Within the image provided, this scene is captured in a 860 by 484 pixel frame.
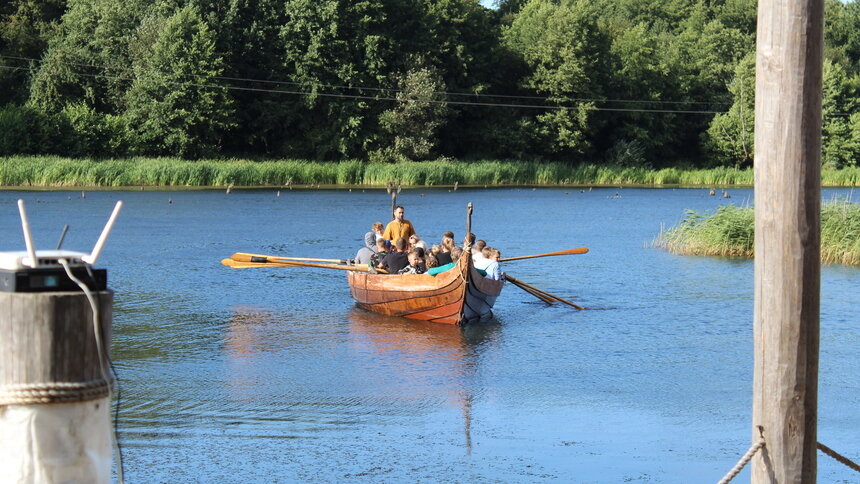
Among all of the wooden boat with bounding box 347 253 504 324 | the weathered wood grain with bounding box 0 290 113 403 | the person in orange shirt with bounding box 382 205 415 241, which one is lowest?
the wooden boat with bounding box 347 253 504 324

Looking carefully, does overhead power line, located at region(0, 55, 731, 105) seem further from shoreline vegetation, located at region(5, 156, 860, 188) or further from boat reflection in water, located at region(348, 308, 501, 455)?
boat reflection in water, located at region(348, 308, 501, 455)

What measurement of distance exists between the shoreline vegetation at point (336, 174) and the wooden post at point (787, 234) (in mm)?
45133

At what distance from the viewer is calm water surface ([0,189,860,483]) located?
8.48m

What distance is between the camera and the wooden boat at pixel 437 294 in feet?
50.1

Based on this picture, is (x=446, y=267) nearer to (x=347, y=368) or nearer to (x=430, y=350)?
(x=430, y=350)

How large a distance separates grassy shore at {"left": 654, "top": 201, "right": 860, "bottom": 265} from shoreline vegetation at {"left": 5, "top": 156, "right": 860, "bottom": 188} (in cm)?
2752

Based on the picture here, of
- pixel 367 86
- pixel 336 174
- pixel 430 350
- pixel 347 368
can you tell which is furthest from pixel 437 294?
pixel 367 86

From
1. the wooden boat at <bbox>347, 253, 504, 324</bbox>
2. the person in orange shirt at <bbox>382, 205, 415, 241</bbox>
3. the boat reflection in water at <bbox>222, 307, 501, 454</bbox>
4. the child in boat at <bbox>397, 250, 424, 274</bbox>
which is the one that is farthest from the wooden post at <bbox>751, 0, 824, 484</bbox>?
the person in orange shirt at <bbox>382, 205, 415, 241</bbox>

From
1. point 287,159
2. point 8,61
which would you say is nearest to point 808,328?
point 287,159

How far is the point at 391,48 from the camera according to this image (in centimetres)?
6328

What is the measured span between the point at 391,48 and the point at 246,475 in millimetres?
56723

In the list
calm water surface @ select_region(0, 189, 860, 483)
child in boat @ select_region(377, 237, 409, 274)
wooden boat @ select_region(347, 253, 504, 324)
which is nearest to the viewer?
calm water surface @ select_region(0, 189, 860, 483)

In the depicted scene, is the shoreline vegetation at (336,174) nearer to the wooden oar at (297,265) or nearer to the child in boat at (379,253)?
the wooden oar at (297,265)

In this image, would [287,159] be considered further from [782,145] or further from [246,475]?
[782,145]
